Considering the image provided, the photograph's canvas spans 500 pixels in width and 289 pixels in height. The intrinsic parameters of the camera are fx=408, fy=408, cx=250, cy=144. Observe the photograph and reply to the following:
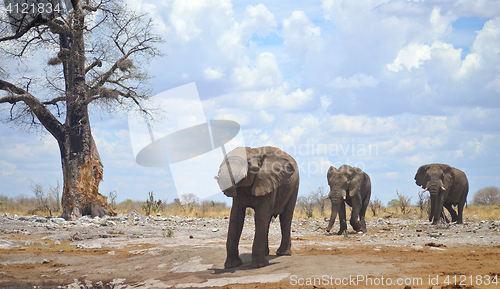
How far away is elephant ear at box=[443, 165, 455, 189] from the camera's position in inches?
746

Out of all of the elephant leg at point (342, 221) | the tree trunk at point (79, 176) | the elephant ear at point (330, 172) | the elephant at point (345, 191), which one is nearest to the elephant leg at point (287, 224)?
the elephant at point (345, 191)

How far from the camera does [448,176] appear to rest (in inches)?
752

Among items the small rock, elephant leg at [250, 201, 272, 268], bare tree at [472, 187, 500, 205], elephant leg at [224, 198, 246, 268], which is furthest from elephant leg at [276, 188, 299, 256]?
bare tree at [472, 187, 500, 205]

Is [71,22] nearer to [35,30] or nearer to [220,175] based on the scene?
[35,30]

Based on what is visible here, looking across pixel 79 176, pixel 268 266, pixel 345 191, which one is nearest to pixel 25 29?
pixel 79 176

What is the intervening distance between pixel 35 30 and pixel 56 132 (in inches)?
222

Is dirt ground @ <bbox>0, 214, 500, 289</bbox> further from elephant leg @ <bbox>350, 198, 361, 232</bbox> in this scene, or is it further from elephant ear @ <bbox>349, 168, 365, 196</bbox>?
elephant ear @ <bbox>349, 168, 365, 196</bbox>

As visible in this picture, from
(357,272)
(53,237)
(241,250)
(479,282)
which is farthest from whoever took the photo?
(53,237)

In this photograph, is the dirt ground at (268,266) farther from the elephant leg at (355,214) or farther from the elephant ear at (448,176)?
the elephant ear at (448,176)

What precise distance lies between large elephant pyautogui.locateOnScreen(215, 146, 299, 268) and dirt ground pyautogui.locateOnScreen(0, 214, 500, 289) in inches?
20.4

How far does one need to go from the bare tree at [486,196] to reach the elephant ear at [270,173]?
42.1 meters

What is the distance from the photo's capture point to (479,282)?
6.59 m

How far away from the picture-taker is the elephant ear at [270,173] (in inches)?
345

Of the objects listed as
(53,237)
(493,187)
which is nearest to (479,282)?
(53,237)
